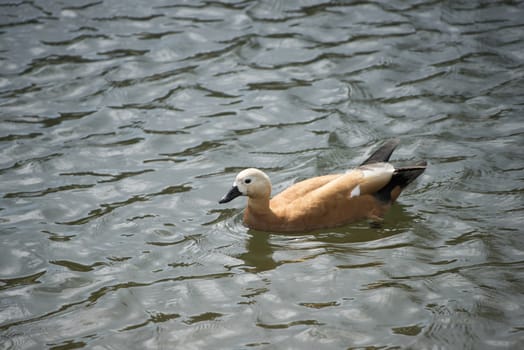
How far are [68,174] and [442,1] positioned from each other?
23.9 ft

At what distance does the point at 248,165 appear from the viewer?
8742 mm

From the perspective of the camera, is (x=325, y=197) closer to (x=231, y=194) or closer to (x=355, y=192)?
(x=355, y=192)

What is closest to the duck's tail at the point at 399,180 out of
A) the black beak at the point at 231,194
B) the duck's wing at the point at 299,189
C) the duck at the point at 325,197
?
the duck at the point at 325,197

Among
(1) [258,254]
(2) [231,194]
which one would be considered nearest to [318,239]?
(1) [258,254]

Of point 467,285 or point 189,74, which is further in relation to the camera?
point 189,74

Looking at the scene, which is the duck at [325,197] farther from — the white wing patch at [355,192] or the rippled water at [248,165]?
the rippled water at [248,165]

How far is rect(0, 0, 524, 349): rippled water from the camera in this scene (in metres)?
6.02

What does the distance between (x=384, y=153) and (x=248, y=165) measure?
168cm

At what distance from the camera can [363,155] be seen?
8781mm

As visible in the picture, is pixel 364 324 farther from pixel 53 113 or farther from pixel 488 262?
pixel 53 113

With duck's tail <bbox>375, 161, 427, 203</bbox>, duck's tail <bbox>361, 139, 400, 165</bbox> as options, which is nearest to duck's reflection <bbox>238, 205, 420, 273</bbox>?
duck's tail <bbox>375, 161, 427, 203</bbox>

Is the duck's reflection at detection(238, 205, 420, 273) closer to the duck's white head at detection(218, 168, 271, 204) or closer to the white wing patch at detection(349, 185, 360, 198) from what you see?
the white wing patch at detection(349, 185, 360, 198)

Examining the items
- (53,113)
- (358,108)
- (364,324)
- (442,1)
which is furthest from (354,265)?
(442,1)

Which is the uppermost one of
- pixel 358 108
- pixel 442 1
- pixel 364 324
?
pixel 442 1
